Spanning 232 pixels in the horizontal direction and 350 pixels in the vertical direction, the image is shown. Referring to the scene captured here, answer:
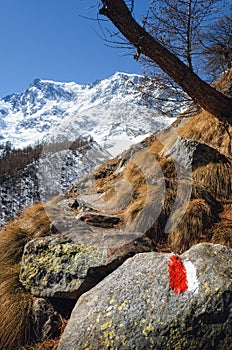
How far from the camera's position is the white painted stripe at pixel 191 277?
3797 mm

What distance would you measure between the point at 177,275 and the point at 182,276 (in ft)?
0.19

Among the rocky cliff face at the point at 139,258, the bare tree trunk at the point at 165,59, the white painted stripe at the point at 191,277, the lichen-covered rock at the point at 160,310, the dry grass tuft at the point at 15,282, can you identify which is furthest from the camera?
the bare tree trunk at the point at 165,59

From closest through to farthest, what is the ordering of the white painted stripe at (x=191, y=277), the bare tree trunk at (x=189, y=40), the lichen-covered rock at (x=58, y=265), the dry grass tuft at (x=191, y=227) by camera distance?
1. the white painted stripe at (x=191, y=277)
2. the lichen-covered rock at (x=58, y=265)
3. the dry grass tuft at (x=191, y=227)
4. the bare tree trunk at (x=189, y=40)

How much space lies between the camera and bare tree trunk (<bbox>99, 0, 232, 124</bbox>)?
212 inches

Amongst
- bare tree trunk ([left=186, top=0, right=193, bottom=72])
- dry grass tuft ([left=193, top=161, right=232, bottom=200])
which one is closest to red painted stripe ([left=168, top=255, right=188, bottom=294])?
dry grass tuft ([left=193, top=161, right=232, bottom=200])

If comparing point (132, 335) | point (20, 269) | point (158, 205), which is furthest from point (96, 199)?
point (132, 335)

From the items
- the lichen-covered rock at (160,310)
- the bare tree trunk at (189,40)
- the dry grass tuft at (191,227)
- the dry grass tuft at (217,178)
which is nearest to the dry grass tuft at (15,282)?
the lichen-covered rock at (160,310)

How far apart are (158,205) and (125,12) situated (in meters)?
3.01

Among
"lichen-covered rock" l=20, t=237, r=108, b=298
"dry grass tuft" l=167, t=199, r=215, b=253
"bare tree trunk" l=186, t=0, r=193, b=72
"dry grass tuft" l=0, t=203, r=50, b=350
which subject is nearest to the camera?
"dry grass tuft" l=0, t=203, r=50, b=350

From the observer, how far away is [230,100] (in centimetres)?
642

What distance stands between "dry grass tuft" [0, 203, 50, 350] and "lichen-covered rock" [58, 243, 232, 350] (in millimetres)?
1020

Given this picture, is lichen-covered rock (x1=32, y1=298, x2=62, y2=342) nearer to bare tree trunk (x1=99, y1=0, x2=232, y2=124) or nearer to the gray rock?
the gray rock

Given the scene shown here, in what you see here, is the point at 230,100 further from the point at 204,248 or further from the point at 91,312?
the point at 91,312

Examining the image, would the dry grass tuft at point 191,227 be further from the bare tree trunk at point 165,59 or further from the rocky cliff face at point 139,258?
the bare tree trunk at point 165,59
